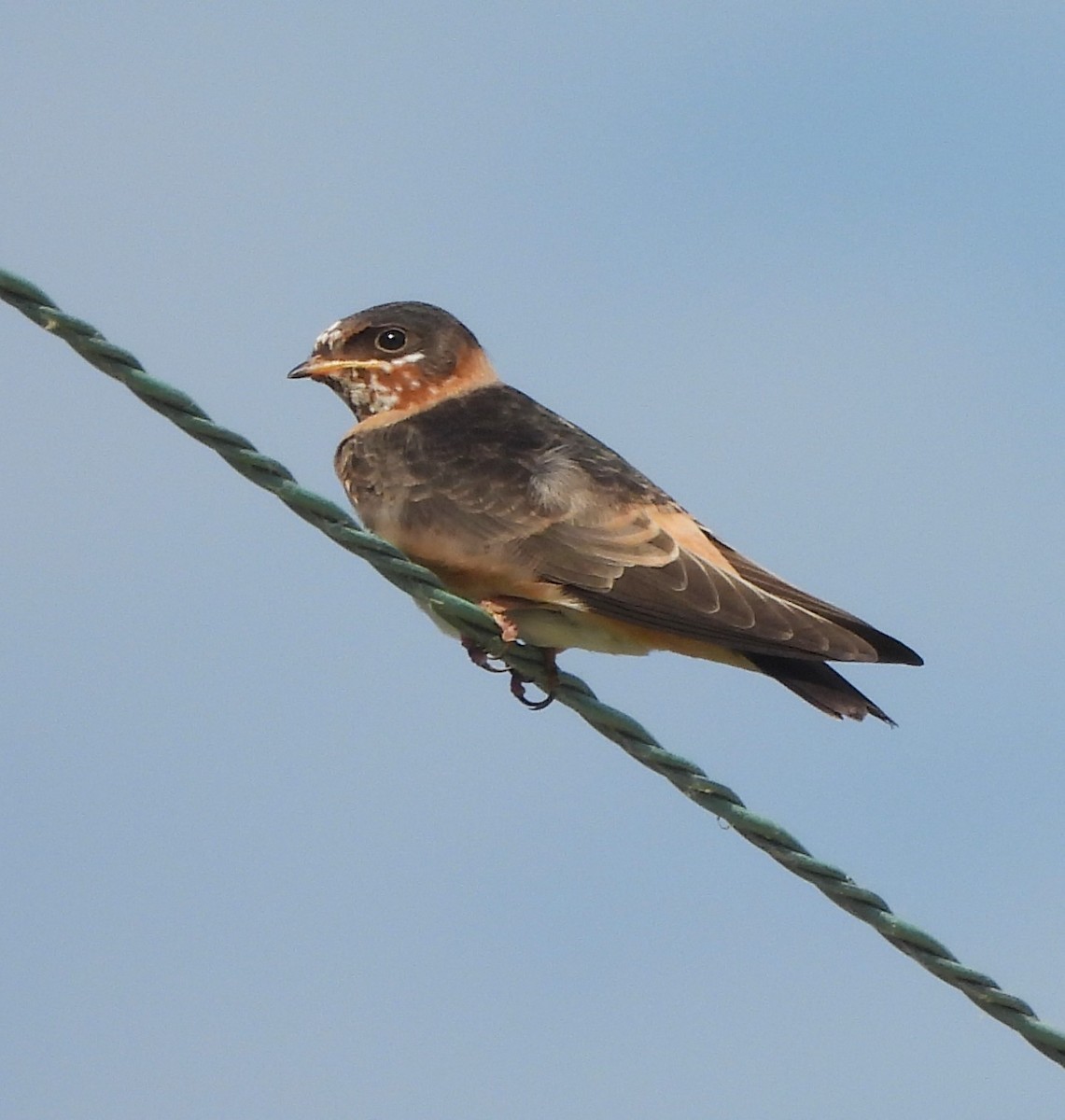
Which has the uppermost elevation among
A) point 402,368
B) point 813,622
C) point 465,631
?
point 402,368

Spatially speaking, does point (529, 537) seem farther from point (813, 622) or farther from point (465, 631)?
point (813, 622)

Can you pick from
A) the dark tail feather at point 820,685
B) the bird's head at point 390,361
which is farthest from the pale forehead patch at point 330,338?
the dark tail feather at point 820,685

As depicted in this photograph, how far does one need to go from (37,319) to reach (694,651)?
2.84 metres

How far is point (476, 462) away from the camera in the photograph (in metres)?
7.83

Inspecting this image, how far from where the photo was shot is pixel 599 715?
5645mm

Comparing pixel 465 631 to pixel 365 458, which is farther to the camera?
pixel 365 458

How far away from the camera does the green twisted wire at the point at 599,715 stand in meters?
4.88

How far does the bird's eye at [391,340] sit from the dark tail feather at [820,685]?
2.74 meters

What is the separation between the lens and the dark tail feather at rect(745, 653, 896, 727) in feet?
21.2

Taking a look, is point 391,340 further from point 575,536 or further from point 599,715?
point 599,715

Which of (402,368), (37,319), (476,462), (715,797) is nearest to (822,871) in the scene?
(715,797)

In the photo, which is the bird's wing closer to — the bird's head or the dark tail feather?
the dark tail feather

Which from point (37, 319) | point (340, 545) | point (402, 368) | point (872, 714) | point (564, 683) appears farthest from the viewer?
point (402, 368)

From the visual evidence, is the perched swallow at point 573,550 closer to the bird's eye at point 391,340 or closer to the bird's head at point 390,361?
the bird's head at point 390,361
